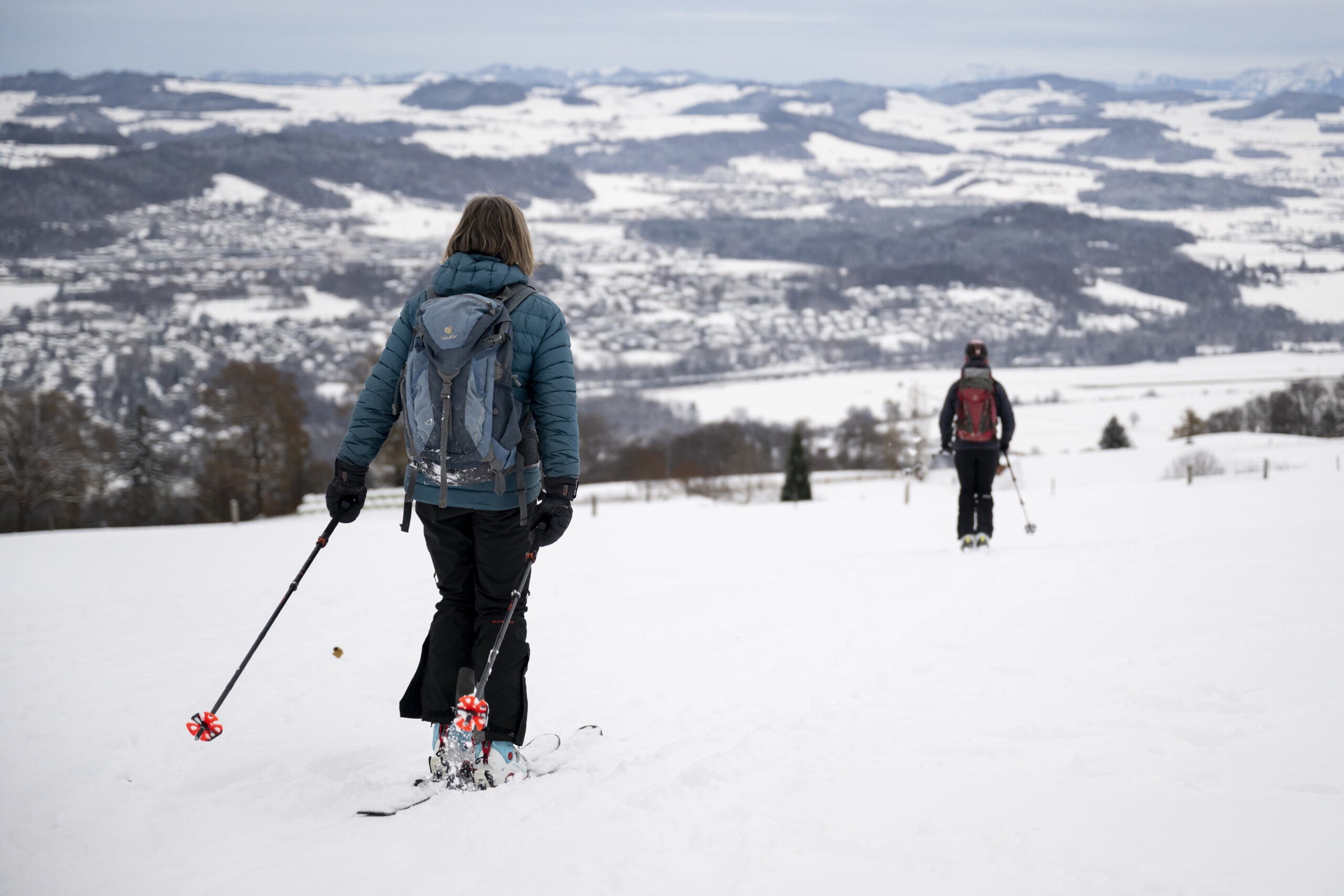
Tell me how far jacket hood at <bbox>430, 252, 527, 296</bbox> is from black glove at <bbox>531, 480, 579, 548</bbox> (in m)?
0.65

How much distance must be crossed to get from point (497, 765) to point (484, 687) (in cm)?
30

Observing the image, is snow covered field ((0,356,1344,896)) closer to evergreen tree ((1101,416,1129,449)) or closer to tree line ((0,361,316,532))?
tree line ((0,361,316,532))

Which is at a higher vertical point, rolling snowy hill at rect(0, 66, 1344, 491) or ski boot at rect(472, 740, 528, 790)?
rolling snowy hill at rect(0, 66, 1344, 491)

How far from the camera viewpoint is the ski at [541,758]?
9.71ft

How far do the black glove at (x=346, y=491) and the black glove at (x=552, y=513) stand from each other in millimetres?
612

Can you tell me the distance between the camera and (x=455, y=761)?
122 inches

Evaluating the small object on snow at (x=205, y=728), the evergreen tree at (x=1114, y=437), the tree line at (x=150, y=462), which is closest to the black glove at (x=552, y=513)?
the small object on snow at (x=205, y=728)

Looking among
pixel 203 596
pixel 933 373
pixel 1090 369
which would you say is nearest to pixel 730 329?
pixel 933 373

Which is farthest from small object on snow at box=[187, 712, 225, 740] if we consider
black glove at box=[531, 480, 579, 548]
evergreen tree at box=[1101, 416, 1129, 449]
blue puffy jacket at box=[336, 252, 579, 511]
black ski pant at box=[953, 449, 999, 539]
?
evergreen tree at box=[1101, 416, 1129, 449]

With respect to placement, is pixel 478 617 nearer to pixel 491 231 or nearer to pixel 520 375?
pixel 520 375

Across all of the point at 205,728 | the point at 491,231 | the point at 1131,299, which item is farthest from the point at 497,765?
the point at 1131,299

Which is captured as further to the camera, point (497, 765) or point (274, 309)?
point (274, 309)

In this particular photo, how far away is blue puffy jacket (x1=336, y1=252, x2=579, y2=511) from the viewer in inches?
118

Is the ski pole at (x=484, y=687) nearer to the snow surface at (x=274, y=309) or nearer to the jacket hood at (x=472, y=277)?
the jacket hood at (x=472, y=277)
